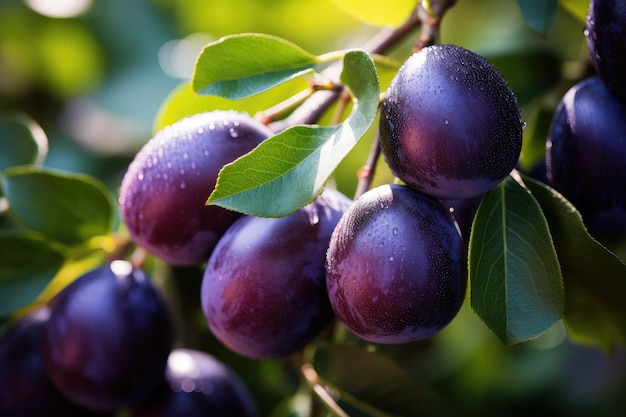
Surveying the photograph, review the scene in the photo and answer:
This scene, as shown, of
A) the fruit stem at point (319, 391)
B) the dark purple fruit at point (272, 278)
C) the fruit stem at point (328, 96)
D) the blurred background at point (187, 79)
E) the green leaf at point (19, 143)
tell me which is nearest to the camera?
the dark purple fruit at point (272, 278)

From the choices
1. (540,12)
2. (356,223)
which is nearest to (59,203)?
(356,223)

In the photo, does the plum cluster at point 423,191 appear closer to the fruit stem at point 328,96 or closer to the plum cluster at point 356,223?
the plum cluster at point 356,223

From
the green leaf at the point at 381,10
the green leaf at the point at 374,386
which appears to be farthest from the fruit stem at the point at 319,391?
the green leaf at the point at 381,10

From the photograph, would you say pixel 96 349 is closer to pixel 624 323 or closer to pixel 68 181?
pixel 68 181

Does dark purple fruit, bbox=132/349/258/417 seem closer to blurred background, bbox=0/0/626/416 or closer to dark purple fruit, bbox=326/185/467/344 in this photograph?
blurred background, bbox=0/0/626/416

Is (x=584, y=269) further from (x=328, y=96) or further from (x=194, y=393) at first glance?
(x=194, y=393)

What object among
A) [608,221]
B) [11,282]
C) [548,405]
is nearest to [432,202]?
[608,221]
